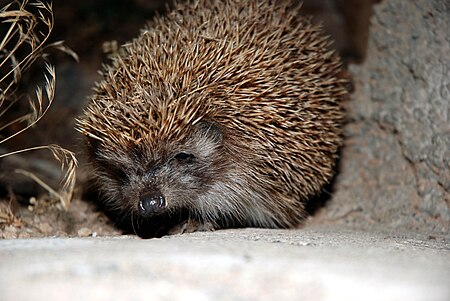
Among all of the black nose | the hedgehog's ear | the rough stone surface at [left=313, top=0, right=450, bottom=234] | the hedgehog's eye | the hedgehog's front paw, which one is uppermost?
the rough stone surface at [left=313, top=0, right=450, bottom=234]

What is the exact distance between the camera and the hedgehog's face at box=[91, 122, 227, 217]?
3674 mm

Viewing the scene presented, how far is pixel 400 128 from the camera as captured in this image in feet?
15.7

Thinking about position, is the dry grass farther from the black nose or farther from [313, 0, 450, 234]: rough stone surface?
[313, 0, 450, 234]: rough stone surface

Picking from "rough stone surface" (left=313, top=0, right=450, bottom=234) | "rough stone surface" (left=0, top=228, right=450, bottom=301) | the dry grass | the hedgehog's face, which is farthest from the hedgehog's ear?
"rough stone surface" (left=313, top=0, right=450, bottom=234)

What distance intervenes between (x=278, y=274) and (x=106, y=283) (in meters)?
0.65

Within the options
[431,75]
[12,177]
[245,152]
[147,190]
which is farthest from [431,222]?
[12,177]

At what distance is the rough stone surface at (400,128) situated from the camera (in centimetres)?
438

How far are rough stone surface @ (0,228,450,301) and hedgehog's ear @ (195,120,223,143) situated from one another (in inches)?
40.3

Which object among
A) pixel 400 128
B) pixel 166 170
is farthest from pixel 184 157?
pixel 400 128

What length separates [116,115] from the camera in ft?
11.8

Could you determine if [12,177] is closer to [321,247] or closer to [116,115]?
[116,115]

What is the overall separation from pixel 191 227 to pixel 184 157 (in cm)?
54

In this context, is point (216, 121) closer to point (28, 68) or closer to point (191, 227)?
point (191, 227)

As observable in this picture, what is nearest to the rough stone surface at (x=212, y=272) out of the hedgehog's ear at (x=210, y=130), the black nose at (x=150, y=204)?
the black nose at (x=150, y=204)
